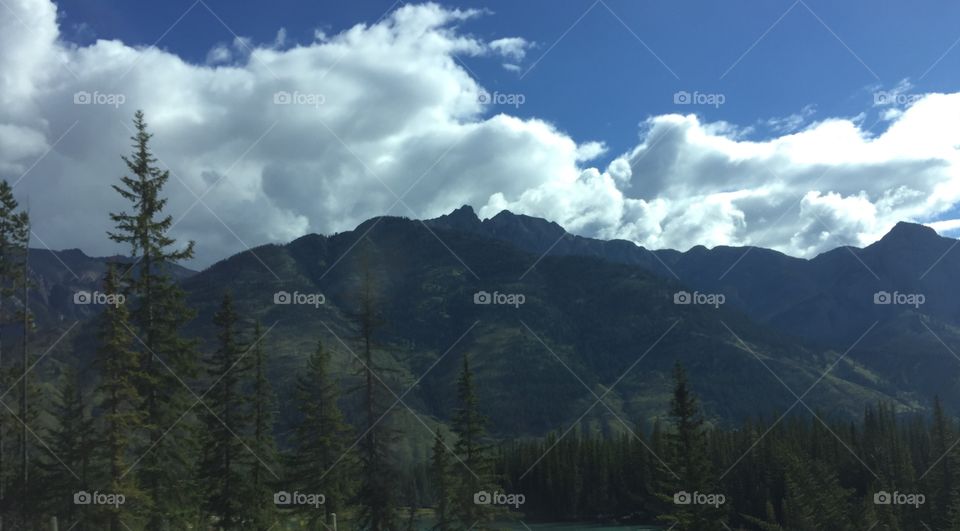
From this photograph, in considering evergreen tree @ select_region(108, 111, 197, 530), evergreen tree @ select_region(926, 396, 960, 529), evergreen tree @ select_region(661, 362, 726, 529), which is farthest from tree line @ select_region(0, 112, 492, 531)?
evergreen tree @ select_region(926, 396, 960, 529)

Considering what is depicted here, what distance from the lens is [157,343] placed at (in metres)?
35.1

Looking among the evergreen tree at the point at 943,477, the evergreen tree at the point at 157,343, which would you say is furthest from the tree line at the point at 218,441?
the evergreen tree at the point at 943,477

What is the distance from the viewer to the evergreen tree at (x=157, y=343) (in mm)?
34375

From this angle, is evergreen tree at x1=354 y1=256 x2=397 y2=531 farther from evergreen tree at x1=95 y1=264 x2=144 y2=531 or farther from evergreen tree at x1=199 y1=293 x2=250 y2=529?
evergreen tree at x1=95 y1=264 x2=144 y2=531

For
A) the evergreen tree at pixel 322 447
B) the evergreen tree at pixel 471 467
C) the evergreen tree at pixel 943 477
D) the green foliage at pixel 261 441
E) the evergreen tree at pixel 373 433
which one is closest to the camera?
the evergreen tree at pixel 373 433

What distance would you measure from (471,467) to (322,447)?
9.66m

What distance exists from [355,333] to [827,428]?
115799 millimetres

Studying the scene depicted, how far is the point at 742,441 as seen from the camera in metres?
141

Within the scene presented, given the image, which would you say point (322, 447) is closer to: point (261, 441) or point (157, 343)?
point (261, 441)

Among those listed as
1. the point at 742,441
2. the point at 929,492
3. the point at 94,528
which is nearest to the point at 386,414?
the point at 94,528

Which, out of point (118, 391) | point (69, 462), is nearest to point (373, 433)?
point (118, 391)

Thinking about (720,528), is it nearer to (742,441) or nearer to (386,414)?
(386,414)

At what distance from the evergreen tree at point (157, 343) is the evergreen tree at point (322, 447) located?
15.6 meters

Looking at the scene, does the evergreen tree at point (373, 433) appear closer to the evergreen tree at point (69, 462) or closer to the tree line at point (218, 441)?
the tree line at point (218, 441)
